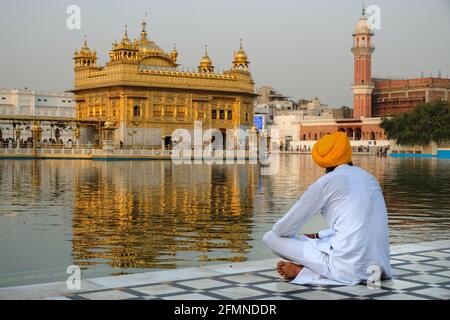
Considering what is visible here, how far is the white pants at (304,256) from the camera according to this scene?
5.35 m

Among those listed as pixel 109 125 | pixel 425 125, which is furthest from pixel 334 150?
pixel 425 125

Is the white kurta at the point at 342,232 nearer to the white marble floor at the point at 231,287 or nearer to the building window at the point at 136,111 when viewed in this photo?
the white marble floor at the point at 231,287

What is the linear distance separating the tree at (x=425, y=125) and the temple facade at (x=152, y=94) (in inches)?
592

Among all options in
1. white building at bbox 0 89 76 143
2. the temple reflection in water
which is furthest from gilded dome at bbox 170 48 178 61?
the temple reflection in water

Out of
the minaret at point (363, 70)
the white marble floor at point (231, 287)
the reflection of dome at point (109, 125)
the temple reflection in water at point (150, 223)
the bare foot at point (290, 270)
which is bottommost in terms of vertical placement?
the temple reflection in water at point (150, 223)

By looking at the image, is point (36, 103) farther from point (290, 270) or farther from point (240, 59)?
point (290, 270)

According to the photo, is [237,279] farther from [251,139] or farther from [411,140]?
[411,140]

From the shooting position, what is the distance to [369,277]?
209 inches

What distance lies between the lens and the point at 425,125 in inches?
2493

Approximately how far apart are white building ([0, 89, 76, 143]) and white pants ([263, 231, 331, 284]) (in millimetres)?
71549

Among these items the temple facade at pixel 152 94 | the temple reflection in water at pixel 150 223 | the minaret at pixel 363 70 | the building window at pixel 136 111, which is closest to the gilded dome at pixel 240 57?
the temple facade at pixel 152 94

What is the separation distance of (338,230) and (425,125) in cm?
6014

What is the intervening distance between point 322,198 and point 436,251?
2038 mm
